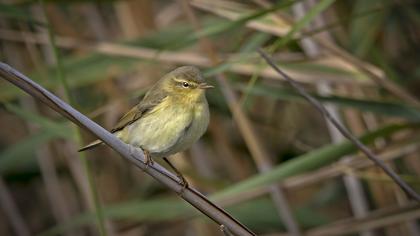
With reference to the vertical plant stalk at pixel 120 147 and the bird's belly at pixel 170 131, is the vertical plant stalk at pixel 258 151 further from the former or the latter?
the vertical plant stalk at pixel 120 147

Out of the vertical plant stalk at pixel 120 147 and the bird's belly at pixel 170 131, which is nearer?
the vertical plant stalk at pixel 120 147

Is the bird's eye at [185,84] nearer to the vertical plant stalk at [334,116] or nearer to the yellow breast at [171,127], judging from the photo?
the yellow breast at [171,127]


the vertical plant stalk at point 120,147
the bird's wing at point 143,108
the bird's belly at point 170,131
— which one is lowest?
the vertical plant stalk at point 120,147

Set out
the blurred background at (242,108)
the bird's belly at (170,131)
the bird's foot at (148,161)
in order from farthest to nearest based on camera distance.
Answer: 1. the blurred background at (242,108)
2. the bird's belly at (170,131)
3. the bird's foot at (148,161)

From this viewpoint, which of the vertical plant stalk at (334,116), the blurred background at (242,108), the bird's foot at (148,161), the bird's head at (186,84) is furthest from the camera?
the vertical plant stalk at (334,116)

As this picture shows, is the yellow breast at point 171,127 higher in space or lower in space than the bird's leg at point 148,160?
higher

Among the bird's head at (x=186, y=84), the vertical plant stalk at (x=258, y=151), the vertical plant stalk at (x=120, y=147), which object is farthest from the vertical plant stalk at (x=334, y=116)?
the vertical plant stalk at (x=120, y=147)

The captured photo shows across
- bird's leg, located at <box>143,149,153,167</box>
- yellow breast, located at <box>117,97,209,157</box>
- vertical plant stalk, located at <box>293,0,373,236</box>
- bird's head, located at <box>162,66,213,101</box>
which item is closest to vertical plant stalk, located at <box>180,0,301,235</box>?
vertical plant stalk, located at <box>293,0,373,236</box>

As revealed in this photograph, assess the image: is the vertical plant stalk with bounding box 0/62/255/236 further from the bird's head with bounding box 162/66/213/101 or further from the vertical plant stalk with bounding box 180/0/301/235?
the vertical plant stalk with bounding box 180/0/301/235

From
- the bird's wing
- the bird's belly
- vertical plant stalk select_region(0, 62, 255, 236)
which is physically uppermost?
the bird's wing
